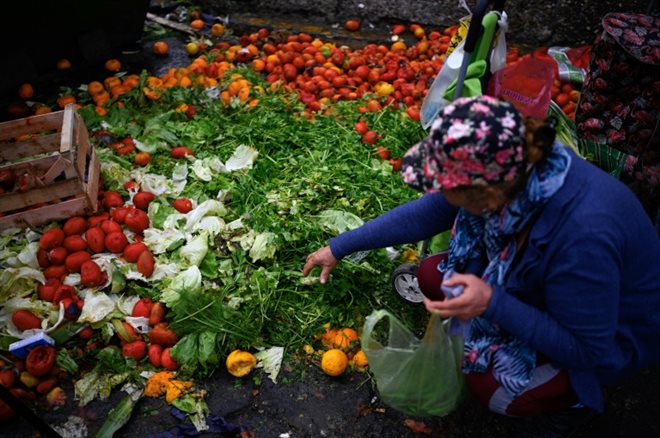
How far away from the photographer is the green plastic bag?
215 centimetres

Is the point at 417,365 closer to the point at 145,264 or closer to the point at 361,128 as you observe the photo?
the point at 145,264

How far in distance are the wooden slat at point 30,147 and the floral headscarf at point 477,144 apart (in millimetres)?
3010

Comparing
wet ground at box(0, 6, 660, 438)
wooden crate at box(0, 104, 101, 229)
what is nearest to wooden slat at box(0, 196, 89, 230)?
wooden crate at box(0, 104, 101, 229)

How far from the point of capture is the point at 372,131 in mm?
4176

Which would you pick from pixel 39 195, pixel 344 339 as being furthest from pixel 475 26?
pixel 39 195

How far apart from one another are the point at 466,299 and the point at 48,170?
2.84 meters

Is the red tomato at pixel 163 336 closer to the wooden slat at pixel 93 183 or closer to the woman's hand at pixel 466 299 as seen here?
the wooden slat at pixel 93 183

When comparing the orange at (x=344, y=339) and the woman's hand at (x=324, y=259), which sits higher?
the woman's hand at (x=324, y=259)

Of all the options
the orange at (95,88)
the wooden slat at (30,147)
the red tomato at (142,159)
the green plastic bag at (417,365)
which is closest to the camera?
the green plastic bag at (417,365)

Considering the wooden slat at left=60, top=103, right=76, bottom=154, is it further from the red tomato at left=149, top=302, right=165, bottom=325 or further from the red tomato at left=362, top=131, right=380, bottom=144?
the red tomato at left=362, top=131, right=380, bottom=144

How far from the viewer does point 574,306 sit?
1.74 m

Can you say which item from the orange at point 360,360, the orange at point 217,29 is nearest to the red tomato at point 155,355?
the orange at point 360,360

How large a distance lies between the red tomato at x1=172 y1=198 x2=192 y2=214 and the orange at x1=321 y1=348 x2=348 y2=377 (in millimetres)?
1479

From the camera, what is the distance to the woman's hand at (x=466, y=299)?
1782 millimetres
